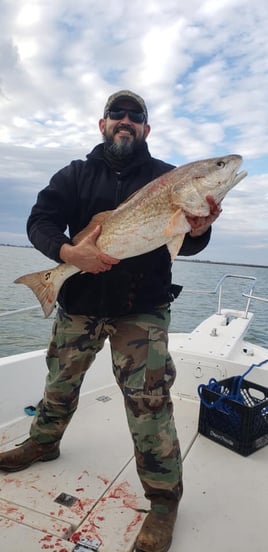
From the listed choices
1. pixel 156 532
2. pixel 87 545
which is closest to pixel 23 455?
pixel 87 545

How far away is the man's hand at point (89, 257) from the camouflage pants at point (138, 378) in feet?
1.31

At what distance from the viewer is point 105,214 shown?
2775 mm

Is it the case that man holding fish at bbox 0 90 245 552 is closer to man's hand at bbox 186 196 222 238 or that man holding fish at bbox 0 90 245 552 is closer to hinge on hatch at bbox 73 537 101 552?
man's hand at bbox 186 196 222 238

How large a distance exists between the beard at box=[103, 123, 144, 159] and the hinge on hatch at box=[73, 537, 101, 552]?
2.51 m

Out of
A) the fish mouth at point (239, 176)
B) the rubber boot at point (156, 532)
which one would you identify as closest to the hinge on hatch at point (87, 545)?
the rubber boot at point (156, 532)

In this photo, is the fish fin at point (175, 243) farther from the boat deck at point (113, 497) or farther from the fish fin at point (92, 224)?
the boat deck at point (113, 497)

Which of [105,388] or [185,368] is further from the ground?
[185,368]

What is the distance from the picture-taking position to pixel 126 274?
2.86 meters

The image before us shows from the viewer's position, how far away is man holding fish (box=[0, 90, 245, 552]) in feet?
8.54

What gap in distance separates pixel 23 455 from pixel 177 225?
6.94 feet

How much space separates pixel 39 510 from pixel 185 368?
2362 millimetres

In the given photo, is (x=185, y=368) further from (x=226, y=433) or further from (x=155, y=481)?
(x=155, y=481)

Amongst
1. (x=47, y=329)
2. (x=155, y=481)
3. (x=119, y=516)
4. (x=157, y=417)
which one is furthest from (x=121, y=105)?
(x=47, y=329)

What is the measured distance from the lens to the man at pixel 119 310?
8.52ft
